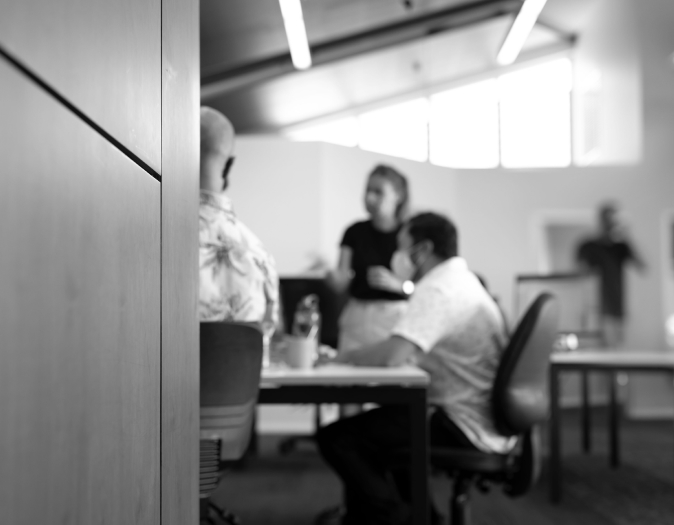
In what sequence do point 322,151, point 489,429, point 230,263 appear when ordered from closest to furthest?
point 230,263
point 489,429
point 322,151

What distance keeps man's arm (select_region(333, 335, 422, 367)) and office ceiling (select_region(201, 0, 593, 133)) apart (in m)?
5.37

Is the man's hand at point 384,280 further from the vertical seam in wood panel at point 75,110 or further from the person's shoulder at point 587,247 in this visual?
the person's shoulder at point 587,247

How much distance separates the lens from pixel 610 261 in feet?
24.6

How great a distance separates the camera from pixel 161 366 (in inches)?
38.7

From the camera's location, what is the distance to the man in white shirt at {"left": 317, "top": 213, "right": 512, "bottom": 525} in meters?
2.23

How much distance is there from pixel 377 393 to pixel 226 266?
0.51 metres

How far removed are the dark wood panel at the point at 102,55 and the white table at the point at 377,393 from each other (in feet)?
3.64

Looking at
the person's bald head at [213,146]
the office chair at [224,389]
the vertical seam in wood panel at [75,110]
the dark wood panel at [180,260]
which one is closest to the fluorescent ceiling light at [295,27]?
the person's bald head at [213,146]

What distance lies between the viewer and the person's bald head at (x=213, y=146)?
76.9 inches

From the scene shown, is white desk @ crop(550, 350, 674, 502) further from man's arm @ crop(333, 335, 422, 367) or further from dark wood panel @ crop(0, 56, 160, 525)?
dark wood panel @ crop(0, 56, 160, 525)

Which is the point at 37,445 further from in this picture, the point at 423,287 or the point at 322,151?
the point at 322,151

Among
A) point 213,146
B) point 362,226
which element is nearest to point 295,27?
point 362,226

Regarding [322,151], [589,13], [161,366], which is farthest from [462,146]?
[161,366]

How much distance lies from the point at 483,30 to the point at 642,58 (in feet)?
6.49
